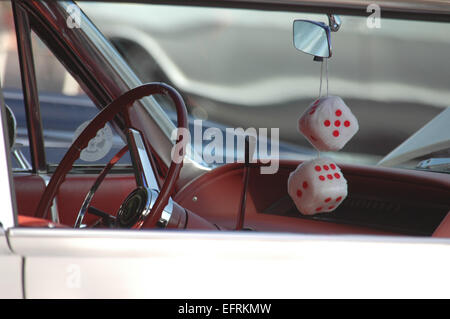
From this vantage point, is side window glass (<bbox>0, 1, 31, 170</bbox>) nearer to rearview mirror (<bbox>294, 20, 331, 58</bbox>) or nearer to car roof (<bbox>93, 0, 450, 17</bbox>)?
rearview mirror (<bbox>294, 20, 331, 58</bbox>)

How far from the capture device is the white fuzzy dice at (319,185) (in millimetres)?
1548

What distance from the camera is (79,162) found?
2.31 m

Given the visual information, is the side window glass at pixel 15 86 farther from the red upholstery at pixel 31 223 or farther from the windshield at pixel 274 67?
the windshield at pixel 274 67

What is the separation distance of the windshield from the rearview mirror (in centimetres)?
679

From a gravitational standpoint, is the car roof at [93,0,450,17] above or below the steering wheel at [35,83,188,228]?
above

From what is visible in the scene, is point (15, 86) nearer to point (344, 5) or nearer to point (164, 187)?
point (164, 187)

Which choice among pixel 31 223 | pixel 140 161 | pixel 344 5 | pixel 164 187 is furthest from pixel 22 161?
pixel 344 5

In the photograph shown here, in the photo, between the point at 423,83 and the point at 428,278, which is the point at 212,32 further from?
the point at 428,278

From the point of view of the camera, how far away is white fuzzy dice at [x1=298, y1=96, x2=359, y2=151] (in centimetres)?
149

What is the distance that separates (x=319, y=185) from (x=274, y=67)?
878cm

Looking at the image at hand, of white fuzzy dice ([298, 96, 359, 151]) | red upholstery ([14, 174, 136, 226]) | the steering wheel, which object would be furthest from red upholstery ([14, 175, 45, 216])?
white fuzzy dice ([298, 96, 359, 151])

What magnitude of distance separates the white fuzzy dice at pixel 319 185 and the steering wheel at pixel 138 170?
0.34 metres

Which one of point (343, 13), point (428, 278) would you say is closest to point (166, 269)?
point (428, 278)
